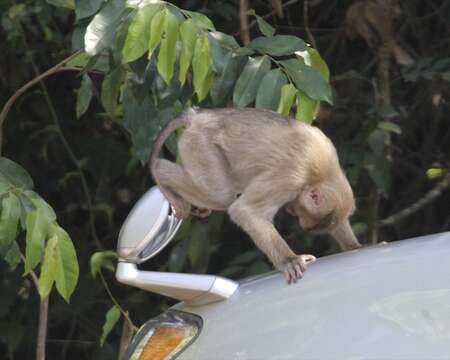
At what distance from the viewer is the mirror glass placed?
3.00 meters

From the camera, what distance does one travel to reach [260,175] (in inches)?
156

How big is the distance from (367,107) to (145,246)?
3074 millimetres

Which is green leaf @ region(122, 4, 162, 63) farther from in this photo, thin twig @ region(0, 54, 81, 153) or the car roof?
the car roof

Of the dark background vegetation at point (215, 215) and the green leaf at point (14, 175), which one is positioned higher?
the green leaf at point (14, 175)

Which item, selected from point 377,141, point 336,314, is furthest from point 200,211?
point 336,314

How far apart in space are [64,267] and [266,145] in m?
0.84

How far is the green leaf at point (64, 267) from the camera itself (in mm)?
4070

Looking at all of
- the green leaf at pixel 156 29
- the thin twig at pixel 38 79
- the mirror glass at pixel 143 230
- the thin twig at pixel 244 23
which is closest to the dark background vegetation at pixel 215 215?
the thin twig at pixel 244 23

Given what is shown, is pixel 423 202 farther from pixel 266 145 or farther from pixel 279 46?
pixel 266 145

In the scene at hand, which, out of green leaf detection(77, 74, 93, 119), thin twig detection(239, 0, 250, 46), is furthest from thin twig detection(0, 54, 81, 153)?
thin twig detection(239, 0, 250, 46)

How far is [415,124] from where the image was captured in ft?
20.5

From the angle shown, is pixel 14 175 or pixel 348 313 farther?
pixel 14 175

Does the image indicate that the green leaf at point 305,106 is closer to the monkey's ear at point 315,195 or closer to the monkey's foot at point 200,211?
the monkey's ear at point 315,195

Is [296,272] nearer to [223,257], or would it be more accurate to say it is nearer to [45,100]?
[223,257]
